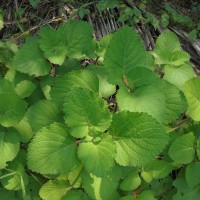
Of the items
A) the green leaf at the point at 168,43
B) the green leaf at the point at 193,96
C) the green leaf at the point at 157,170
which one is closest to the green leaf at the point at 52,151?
the green leaf at the point at 157,170

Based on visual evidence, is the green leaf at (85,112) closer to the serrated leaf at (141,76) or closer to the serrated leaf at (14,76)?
the serrated leaf at (141,76)

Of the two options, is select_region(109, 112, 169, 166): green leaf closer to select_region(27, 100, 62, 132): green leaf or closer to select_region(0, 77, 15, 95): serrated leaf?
select_region(27, 100, 62, 132): green leaf

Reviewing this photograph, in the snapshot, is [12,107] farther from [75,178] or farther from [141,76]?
[141,76]

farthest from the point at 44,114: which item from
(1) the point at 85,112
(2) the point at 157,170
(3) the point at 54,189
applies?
(2) the point at 157,170

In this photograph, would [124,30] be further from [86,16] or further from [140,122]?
[86,16]

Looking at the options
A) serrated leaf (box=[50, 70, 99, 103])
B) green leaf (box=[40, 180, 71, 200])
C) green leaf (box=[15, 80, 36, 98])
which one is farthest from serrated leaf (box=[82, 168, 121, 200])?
green leaf (box=[15, 80, 36, 98])

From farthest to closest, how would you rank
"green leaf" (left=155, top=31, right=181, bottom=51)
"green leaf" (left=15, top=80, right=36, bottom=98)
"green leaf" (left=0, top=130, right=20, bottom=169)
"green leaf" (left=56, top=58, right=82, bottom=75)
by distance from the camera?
"green leaf" (left=155, top=31, right=181, bottom=51)
"green leaf" (left=56, top=58, right=82, bottom=75)
"green leaf" (left=15, top=80, right=36, bottom=98)
"green leaf" (left=0, top=130, right=20, bottom=169)
